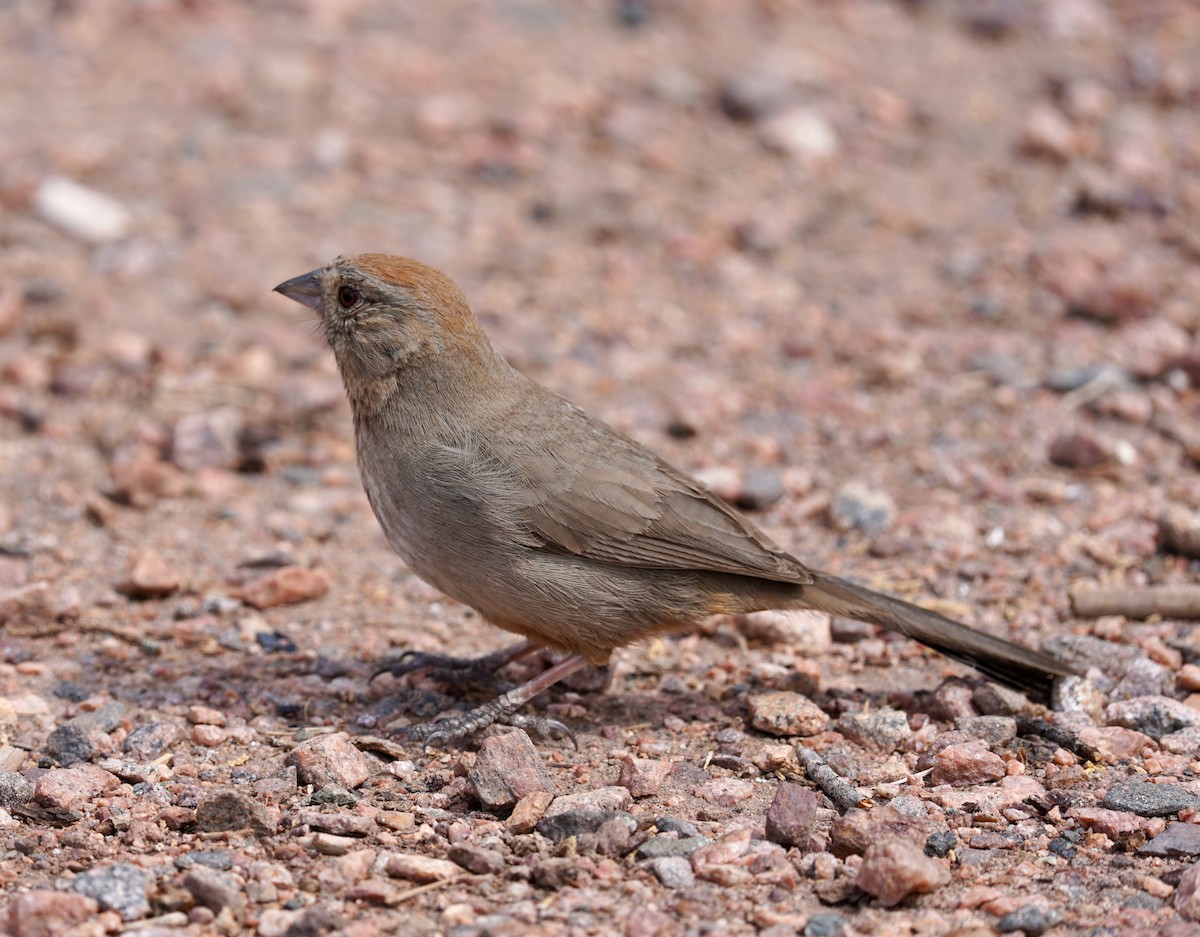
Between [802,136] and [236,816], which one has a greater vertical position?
[802,136]

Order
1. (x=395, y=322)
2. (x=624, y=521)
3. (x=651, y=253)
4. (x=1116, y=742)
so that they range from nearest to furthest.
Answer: (x=1116, y=742), (x=624, y=521), (x=395, y=322), (x=651, y=253)

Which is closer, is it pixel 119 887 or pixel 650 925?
pixel 650 925

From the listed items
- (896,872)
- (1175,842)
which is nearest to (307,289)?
(896,872)

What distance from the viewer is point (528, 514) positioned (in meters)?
5.03

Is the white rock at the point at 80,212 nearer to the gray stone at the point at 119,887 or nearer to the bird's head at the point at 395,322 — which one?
the bird's head at the point at 395,322

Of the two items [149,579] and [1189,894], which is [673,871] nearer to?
Result: [1189,894]

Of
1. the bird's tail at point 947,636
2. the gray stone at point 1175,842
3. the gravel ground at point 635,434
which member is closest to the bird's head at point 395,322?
the gravel ground at point 635,434

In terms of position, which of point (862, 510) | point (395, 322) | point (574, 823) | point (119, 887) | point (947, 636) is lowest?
point (119, 887)

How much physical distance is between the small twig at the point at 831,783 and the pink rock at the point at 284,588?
7.26 ft

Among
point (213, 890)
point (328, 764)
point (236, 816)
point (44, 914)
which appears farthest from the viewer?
point (328, 764)

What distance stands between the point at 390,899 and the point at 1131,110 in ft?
27.2

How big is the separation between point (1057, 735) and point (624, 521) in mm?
1592

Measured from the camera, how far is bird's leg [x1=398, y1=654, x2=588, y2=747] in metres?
4.92

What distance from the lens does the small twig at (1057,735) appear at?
4707 mm
